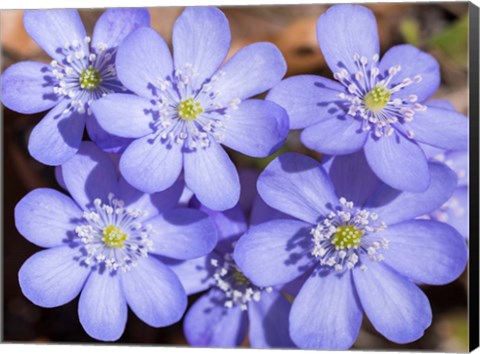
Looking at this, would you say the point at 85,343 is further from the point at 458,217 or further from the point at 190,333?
the point at 458,217

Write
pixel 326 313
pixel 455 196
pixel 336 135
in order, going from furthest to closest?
pixel 455 196 < pixel 326 313 < pixel 336 135

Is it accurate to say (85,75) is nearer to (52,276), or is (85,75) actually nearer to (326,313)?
(52,276)

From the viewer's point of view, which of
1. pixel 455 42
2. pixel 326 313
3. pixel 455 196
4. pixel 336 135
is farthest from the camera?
pixel 455 42

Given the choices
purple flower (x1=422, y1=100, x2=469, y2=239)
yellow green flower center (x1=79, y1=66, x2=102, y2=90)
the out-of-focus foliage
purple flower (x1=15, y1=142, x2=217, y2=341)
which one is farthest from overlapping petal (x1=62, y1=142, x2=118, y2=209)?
the out-of-focus foliage

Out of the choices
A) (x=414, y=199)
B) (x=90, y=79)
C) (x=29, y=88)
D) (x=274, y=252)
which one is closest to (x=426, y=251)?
(x=414, y=199)

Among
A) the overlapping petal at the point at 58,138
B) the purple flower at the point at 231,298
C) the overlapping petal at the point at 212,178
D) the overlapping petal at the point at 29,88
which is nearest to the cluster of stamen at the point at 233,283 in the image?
the purple flower at the point at 231,298

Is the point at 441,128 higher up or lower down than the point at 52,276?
higher up

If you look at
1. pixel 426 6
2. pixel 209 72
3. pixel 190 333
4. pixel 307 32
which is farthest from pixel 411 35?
pixel 190 333

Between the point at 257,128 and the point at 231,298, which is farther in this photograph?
the point at 231,298

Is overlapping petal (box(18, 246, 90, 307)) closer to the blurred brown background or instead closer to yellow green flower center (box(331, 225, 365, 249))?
the blurred brown background
